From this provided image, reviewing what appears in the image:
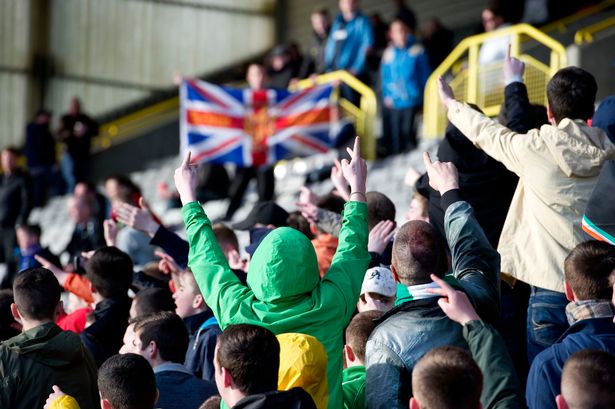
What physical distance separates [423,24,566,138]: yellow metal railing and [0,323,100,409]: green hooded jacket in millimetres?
Answer: 8004

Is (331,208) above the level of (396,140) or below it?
above

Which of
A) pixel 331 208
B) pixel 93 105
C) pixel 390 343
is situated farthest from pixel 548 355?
pixel 93 105

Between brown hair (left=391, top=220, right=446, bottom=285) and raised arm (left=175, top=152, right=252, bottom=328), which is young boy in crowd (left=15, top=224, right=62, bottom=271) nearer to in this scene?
raised arm (left=175, top=152, right=252, bottom=328)

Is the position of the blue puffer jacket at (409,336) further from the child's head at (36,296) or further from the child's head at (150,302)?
the child's head at (150,302)

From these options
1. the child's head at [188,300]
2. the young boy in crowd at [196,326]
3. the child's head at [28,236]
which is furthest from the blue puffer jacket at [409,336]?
the child's head at [28,236]

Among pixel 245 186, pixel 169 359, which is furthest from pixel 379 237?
pixel 245 186

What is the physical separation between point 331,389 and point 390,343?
0.34m

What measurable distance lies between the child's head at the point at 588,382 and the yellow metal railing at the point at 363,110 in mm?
12168

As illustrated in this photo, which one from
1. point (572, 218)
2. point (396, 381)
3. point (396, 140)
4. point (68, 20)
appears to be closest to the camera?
point (396, 381)

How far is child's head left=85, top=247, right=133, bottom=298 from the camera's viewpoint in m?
7.44

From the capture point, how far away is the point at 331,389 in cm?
532

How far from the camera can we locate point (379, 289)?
6570mm

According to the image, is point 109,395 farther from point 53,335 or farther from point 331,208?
point 331,208

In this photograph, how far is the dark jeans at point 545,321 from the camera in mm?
6453
